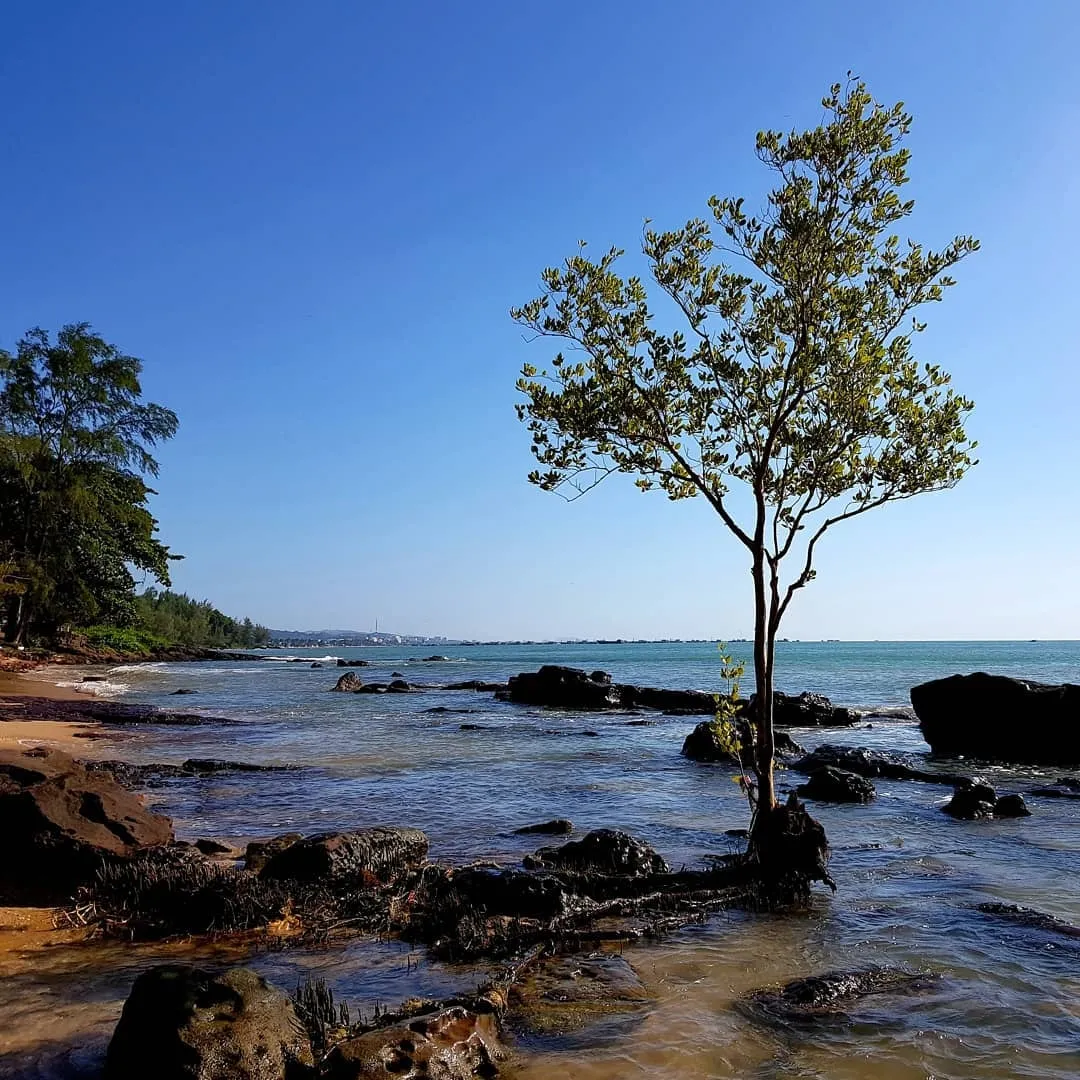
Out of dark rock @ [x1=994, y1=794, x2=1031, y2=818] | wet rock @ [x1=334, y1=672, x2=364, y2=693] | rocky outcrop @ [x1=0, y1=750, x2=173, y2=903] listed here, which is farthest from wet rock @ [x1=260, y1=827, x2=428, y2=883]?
wet rock @ [x1=334, y1=672, x2=364, y2=693]

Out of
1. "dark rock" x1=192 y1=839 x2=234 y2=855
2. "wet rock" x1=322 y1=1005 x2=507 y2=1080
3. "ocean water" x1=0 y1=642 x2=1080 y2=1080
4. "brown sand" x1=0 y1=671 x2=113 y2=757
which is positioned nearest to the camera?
"wet rock" x1=322 y1=1005 x2=507 y2=1080

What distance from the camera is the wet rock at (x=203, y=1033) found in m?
4.20

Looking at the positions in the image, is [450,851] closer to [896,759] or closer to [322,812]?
[322,812]

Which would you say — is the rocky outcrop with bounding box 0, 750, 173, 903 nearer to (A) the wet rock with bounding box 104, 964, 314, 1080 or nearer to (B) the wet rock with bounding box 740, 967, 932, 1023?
(A) the wet rock with bounding box 104, 964, 314, 1080

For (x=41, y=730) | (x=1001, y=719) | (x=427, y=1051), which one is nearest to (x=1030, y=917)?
(x=427, y=1051)

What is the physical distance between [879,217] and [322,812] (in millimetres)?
11893

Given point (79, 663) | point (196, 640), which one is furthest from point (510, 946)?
point (196, 640)

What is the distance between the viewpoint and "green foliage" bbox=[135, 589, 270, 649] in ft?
277

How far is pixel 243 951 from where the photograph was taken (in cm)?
684

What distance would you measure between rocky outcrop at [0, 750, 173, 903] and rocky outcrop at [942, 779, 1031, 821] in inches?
513

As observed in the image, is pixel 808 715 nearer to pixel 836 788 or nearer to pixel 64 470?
pixel 836 788

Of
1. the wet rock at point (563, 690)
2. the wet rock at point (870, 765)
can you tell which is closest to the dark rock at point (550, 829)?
the wet rock at point (870, 765)

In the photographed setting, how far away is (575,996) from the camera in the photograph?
607 cm

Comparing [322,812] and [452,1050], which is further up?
[452,1050]
